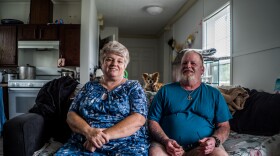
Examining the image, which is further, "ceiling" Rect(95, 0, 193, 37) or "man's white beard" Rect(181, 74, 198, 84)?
"ceiling" Rect(95, 0, 193, 37)

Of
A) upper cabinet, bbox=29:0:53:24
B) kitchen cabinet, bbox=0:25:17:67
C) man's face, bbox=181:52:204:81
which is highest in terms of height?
upper cabinet, bbox=29:0:53:24

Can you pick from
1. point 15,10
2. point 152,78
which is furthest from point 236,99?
point 15,10

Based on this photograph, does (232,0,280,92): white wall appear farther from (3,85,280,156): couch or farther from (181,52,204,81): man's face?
(181,52,204,81): man's face

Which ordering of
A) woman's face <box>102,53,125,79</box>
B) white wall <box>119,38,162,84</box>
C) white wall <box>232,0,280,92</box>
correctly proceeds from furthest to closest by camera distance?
1. white wall <box>119,38,162,84</box>
2. white wall <box>232,0,280,92</box>
3. woman's face <box>102,53,125,79</box>

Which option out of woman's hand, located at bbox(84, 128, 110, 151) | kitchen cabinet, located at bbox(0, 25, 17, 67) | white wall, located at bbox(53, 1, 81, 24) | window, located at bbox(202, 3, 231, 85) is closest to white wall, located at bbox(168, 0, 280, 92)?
window, located at bbox(202, 3, 231, 85)

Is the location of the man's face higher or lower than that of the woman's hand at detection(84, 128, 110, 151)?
higher

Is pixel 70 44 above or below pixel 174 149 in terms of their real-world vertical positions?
above

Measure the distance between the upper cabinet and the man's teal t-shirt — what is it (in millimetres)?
3896

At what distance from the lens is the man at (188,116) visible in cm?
140

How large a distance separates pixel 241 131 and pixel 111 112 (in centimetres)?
111

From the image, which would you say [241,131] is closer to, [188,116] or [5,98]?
[188,116]

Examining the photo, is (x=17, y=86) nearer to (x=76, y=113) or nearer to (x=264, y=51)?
(x=76, y=113)

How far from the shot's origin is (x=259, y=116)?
1724 mm

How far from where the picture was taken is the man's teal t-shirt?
4.81 ft
